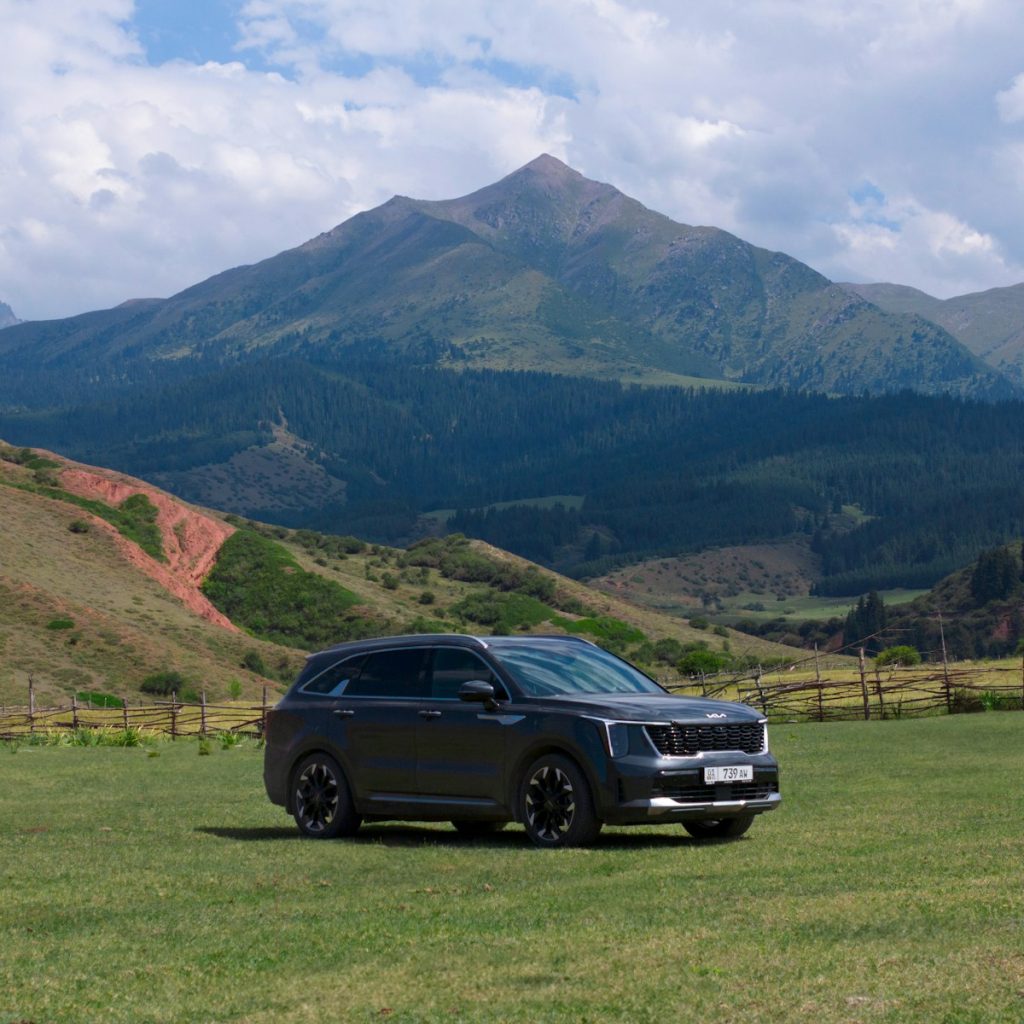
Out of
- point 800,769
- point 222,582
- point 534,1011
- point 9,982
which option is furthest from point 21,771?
point 222,582

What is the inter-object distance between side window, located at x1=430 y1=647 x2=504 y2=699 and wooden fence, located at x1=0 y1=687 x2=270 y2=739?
33576mm

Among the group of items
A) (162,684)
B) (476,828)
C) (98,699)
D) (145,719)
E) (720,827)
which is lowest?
(720,827)

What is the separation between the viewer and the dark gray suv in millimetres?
13328

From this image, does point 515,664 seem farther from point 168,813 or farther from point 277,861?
point 168,813

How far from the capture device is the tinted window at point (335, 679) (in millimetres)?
15555

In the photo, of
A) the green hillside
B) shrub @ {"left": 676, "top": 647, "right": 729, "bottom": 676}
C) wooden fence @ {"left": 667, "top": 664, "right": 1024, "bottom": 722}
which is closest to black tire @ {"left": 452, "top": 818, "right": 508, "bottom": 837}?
wooden fence @ {"left": 667, "top": 664, "right": 1024, "bottom": 722}

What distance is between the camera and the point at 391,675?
15156 millimetres

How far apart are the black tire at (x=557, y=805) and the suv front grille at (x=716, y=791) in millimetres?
640

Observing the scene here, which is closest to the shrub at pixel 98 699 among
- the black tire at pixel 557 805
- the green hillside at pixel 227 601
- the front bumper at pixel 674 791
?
the green hillside at pixel 227 601

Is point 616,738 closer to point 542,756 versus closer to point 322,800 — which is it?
point 542,756

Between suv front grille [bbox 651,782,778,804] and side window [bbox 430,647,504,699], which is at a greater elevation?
side window [bbox 430,647,504,699]

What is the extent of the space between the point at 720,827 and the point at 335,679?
13.5ft

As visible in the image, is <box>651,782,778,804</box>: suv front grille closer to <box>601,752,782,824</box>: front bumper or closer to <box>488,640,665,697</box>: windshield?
<box>601,752,782,824</box>: front bumper

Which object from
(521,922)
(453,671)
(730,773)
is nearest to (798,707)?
(453,671)
